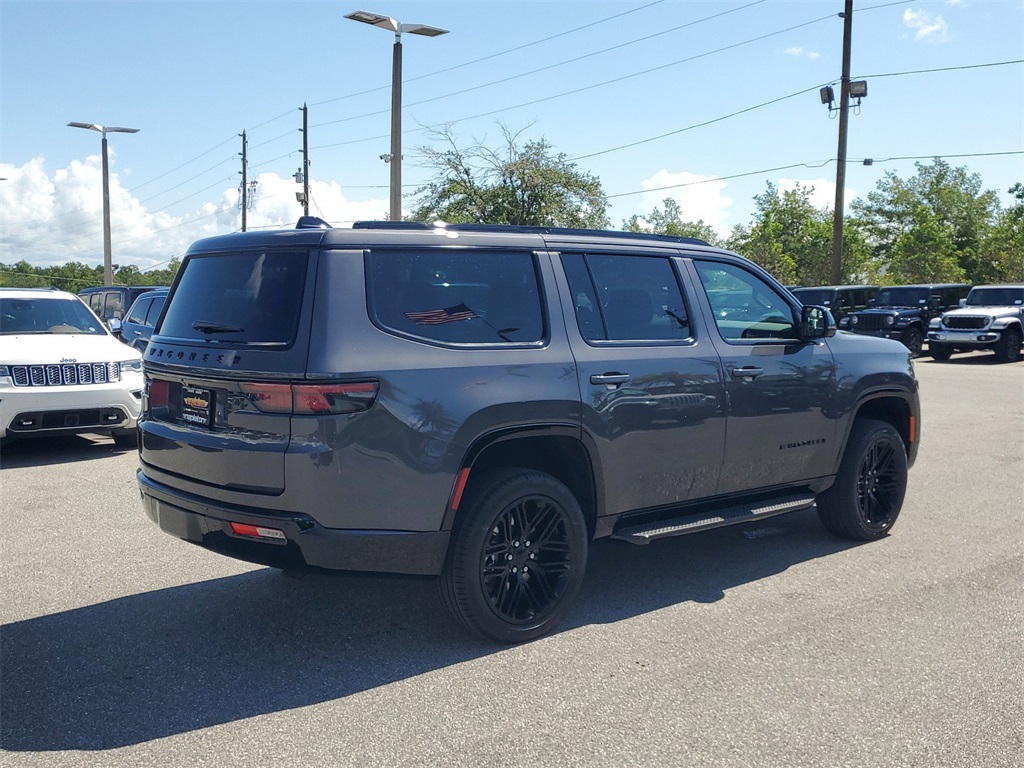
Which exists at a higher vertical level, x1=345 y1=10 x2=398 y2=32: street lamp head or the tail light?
x1=345 y1=10 x2=398 y2=32: street lamp head

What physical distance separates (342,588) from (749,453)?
239 cm

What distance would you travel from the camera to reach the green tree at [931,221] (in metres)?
56.9

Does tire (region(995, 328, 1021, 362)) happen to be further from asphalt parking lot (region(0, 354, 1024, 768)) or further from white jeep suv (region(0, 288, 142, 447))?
white jeep suv (region(0, 288, 142, 447))

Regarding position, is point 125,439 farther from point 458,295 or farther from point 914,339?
point 914,339

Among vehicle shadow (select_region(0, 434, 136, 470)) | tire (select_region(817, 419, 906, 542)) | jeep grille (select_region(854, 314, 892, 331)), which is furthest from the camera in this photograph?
jeep grille (select_region(854, 314, 892, 331))

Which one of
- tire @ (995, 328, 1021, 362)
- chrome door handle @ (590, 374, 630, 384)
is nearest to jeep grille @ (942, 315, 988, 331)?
tire @ (995, 328, 1021, 362)

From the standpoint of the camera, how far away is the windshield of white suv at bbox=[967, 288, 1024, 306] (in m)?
24.5

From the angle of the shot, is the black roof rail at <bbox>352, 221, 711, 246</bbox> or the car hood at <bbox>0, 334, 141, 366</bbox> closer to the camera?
the black roof rail at <bbox>352, 221, 711, 246</bbox>

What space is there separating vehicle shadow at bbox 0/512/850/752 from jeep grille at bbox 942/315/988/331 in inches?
799

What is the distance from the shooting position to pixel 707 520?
16.8 ft

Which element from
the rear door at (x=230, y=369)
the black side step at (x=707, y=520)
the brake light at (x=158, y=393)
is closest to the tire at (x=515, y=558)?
the black side step at (x=707, y=520)

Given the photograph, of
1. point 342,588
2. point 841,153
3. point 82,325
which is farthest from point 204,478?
point 841,153

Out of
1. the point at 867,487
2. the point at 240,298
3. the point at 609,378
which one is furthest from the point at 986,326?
the point at 240,298

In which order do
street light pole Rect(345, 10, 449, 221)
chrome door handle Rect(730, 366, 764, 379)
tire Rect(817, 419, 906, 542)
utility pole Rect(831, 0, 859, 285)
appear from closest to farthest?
chrome door handle Rect(730, 366, 764, 379), tire Rect(817, 419, 906, 542), street light pole Rect(345, 10, 449, 221), utility pole Rect(831, 0, 859, 285)
